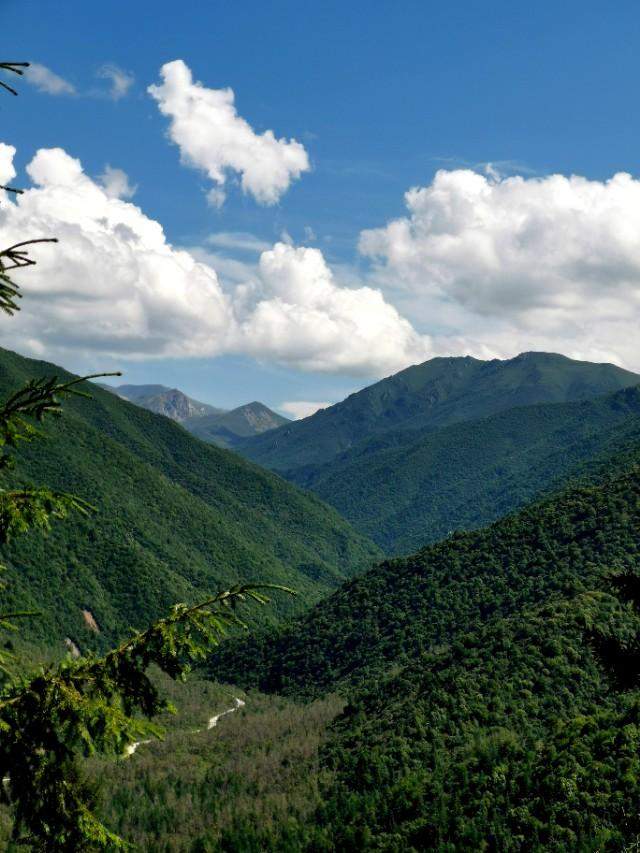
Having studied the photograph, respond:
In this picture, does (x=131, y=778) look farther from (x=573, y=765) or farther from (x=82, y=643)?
(x=82, y=643)

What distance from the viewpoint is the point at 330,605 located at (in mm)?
181125

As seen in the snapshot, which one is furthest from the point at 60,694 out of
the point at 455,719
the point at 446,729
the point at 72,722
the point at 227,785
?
the point at 227,785

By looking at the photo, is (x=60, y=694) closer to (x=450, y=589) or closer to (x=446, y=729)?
(x=446, y=729)

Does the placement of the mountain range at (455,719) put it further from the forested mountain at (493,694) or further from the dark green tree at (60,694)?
the dark green tree at (60,694)

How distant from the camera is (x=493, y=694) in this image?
94.2m

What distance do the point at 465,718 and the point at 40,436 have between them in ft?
297

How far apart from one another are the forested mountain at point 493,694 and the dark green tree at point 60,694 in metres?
8.94

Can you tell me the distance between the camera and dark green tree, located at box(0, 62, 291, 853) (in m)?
12.2

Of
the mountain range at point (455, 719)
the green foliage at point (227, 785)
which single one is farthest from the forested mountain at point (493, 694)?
the green foliage at point (227, 785)

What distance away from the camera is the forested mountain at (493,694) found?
7000 cm

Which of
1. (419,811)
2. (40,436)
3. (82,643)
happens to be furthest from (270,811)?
(82,643)

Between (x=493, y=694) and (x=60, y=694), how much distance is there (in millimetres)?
91962

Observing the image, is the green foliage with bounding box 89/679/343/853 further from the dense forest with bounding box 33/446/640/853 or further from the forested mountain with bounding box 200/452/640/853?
the forested mountain with bounding box 200/452/640/853

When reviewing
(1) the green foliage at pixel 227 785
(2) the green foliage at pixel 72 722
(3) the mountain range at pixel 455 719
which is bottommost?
(1) the green foliage at pixel 227 785
